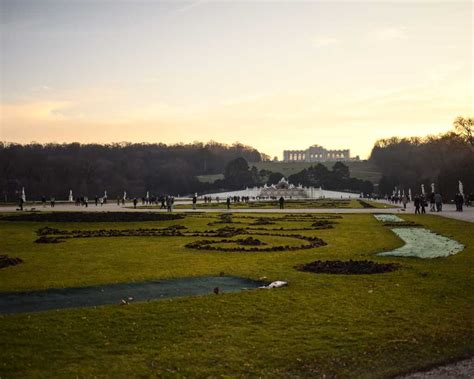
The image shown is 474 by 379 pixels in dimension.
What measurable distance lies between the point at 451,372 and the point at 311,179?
123m

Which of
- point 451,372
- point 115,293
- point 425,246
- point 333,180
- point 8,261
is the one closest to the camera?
point 451,372

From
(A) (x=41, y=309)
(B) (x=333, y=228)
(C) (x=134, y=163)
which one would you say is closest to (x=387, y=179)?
(C) (x=134, y=163)

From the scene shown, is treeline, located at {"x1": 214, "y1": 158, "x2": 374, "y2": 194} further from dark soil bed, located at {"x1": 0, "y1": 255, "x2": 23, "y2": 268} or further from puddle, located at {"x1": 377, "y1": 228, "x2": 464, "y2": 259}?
dark soil bed, located at {"x1": 0, "y1": 255, "x2": 23, "y2": 268}

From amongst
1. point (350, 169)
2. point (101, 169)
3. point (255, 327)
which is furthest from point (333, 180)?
point (255, 327)

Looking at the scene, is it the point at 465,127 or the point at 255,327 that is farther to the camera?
the point at 465,127

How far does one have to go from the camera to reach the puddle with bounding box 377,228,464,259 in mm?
15702

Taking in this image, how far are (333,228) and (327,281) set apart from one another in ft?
47.9

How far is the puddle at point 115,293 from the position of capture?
9.48 m

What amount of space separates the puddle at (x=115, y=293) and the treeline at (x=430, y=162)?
194ft

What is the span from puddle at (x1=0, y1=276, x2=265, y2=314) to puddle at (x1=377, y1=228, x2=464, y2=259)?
5956 millimetres

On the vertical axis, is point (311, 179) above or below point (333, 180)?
above

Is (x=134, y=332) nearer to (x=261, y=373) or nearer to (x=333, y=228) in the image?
(x=261, y=373)

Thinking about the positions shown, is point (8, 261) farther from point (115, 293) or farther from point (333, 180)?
point (333, 180)

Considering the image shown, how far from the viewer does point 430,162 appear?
107750 mm
